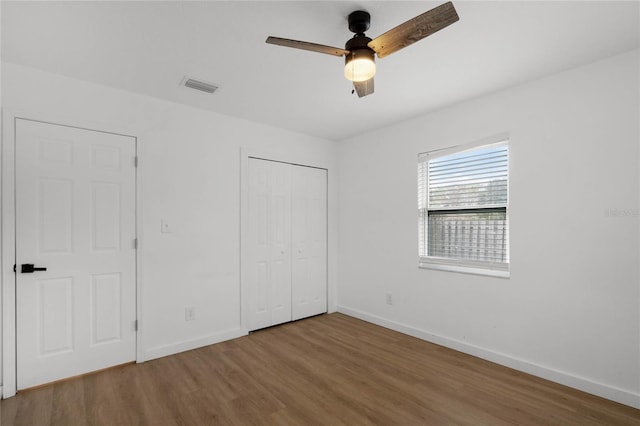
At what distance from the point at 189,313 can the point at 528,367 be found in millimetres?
3367

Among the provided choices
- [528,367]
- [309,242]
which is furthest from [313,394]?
[309,242]

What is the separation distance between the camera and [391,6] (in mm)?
1808

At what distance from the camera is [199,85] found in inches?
111

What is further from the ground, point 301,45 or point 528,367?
point 301,45

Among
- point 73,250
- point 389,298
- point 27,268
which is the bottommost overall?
point 389,298

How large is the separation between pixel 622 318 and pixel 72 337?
14.8 feet

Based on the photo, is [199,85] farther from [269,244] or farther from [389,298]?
[389,298]

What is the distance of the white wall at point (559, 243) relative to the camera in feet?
7.59

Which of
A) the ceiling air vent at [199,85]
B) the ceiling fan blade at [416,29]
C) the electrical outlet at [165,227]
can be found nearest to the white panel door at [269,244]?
the electrical outlet at [165,227]

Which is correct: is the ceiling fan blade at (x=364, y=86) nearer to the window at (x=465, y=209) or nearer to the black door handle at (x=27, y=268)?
the window at (x=465, y=209)

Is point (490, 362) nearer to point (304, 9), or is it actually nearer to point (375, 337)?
point (375, 337)

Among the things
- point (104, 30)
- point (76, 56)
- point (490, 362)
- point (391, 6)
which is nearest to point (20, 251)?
point (76, 56)

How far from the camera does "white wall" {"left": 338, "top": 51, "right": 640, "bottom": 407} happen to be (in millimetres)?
2312

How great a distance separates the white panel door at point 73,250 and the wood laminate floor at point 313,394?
23 centimetres
